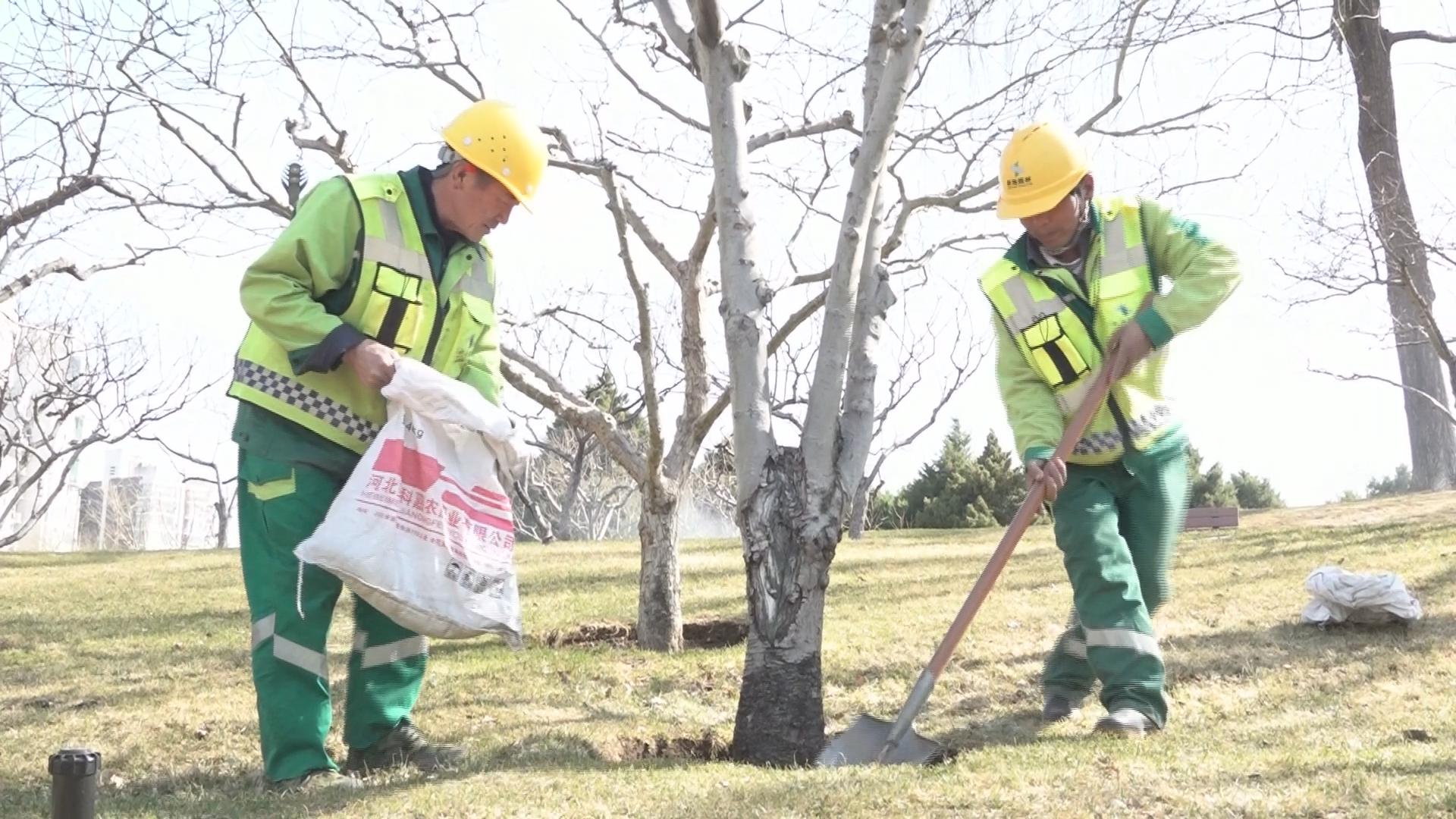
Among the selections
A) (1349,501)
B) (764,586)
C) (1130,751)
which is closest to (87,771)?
(764,586)

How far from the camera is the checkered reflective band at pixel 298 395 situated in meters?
3.71

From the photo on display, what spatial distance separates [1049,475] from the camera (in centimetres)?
432

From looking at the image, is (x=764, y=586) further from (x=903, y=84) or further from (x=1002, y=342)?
(x=903, y=84)

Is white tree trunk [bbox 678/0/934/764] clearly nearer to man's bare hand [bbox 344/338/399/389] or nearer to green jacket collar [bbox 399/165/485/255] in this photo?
green jacket collar [bbox 399/165/485/255]

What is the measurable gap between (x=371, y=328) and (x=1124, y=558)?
8.88ft

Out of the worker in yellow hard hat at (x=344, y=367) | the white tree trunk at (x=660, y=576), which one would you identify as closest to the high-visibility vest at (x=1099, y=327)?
the worker in yellow hard hat at (x=344, y=367)

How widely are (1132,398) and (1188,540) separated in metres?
7.62

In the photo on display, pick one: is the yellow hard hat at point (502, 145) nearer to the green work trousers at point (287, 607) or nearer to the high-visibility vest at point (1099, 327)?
the green work trousers at point (287, 607)

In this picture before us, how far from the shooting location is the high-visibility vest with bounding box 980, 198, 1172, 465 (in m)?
4.51

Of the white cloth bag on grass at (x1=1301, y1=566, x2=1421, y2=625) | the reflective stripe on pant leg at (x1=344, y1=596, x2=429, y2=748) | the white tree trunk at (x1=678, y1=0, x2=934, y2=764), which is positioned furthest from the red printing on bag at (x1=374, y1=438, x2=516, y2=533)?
the white cloth bag on grass at (x1=1301, y1=566, x2=1421, y2=625)

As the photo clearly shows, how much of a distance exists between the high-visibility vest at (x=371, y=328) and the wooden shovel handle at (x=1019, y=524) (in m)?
1.99

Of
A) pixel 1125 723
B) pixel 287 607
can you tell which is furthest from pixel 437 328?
pixel 1125 723

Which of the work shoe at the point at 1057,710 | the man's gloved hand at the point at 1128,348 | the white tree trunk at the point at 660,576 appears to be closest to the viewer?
the man's gloved hand at the point at 1128,348

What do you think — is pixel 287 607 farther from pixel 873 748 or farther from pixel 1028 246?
pixel 1028 246
